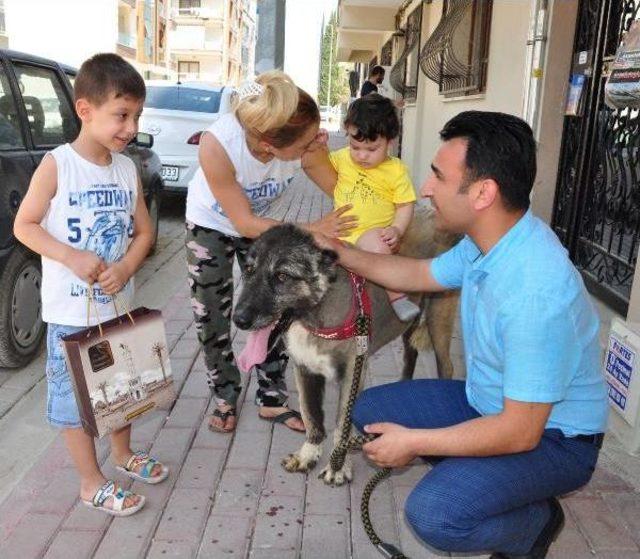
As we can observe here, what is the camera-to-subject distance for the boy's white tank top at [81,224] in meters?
2.61

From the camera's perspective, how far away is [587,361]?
2232 mm

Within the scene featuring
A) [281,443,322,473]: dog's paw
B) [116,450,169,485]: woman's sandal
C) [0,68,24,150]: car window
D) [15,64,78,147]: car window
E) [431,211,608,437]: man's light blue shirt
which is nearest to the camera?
[431,211,608,437]: man's light blue shirt

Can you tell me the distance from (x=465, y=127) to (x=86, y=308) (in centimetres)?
173

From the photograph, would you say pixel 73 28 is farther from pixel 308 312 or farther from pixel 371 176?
pixel 308 312

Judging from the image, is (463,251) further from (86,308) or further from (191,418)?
(191,418)

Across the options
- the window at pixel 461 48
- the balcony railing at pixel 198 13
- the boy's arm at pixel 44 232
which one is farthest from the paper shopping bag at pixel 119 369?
the balcony railing at pixel 198 13

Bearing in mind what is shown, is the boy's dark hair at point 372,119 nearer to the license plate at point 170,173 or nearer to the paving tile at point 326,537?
the paving tile at point 326,537

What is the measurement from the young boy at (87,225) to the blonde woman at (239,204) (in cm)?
42

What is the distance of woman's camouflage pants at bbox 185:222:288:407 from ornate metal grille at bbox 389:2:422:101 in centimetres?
1068

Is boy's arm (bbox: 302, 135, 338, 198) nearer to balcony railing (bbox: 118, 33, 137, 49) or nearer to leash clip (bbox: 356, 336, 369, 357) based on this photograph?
leash clip (bbox: 356, 336, 369, 357)

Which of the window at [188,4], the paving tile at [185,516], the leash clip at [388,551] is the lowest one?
the paving tile at [185,516]

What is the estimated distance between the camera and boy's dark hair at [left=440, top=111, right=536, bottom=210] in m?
2.05

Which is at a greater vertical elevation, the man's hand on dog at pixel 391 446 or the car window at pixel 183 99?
the car window at pixel 183 99

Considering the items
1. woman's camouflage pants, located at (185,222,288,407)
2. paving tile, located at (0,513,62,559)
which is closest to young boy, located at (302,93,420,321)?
woman's camouflage pants, located at (185,222,288,407)
